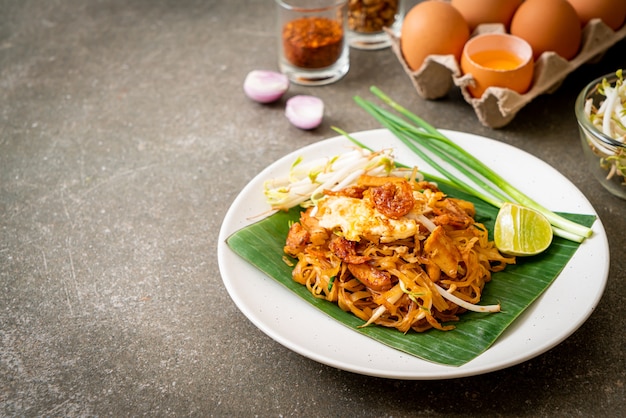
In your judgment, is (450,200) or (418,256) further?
(450,200)

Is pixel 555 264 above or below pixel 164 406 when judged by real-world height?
above

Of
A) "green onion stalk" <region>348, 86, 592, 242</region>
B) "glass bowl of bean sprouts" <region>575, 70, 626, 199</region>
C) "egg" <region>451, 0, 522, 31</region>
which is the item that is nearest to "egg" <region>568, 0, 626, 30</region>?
"egg" <region>451, 0, 522, 31</region>

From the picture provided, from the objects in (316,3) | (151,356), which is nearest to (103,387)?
(151,356)

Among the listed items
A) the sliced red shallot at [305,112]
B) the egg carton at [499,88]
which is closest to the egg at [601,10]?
the egg carton at [499,88]

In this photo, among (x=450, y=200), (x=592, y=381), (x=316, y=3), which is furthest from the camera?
(x=316, y=3)

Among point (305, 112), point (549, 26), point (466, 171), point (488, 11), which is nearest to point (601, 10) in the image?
point (549, 26)

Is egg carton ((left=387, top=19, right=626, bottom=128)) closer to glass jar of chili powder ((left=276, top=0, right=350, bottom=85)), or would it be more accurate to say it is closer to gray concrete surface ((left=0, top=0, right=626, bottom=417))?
gray concrete surface ((left=0, top=0, right=626, bottom=417))

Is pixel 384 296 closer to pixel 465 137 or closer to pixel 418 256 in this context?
pixel 418 256
